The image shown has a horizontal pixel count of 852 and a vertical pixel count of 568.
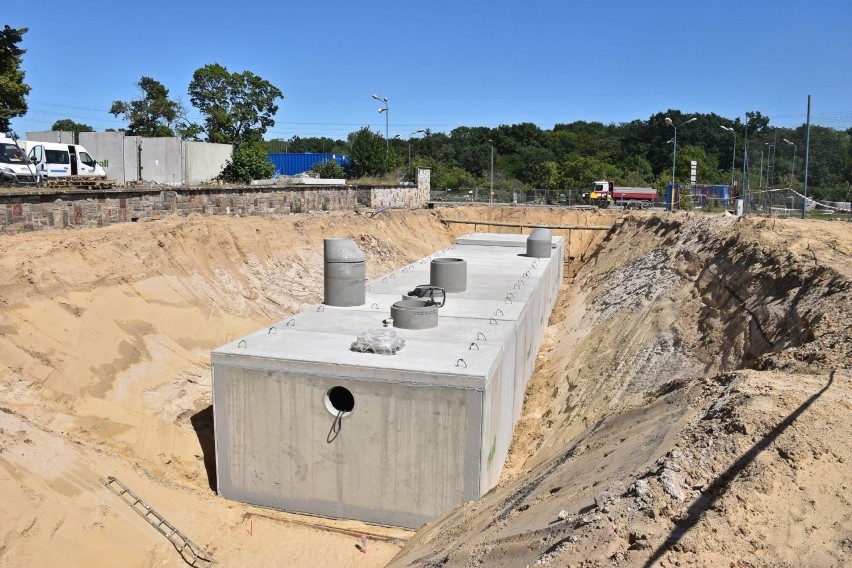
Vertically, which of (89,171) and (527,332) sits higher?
(89,171)

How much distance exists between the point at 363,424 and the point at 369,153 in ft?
147

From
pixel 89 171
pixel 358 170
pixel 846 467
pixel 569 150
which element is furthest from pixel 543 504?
pixel 569 150

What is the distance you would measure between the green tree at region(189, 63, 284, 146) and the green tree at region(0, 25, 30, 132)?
74.1 feet

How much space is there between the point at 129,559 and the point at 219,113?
54272 mm

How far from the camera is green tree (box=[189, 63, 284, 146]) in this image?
Answer: 59.6m

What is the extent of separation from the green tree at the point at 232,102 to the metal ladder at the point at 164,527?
164 feet

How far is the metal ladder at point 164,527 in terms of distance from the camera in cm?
1104

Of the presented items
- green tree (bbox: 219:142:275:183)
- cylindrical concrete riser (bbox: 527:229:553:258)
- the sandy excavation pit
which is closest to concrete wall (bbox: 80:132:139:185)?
green tree (bbox: 219:142:275:183)

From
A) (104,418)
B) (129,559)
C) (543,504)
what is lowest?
(129,559)

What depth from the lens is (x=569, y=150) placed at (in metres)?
105

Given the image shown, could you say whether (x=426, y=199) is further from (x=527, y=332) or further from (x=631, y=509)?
(x=631, y=509)

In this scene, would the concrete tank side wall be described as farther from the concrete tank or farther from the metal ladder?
the concrete tank

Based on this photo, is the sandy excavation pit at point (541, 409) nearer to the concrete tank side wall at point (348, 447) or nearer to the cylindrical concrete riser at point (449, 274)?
the concrete tank side wall at point (348, 447)

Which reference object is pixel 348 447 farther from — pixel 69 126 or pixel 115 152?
pixel 69 126
